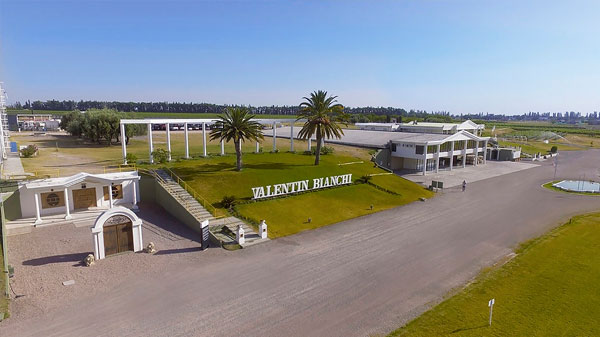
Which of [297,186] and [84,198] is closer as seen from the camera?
[84,198]

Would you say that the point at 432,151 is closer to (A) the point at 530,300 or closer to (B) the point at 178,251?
(A) the point at 530,300

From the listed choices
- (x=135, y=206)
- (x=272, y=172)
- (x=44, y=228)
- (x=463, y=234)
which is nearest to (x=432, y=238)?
(x=463, y=234)

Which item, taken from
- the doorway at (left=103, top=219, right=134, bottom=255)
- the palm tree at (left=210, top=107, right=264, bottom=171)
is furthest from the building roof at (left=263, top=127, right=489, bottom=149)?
the doorway at (left=103, top=219, right=134, bottom=255)

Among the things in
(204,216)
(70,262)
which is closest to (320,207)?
(204,216)

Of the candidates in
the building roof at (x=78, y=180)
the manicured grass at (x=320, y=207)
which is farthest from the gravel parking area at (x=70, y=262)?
the manicured grass at (x=320, y=207)

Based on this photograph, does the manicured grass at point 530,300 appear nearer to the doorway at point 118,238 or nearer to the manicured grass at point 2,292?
the doorway at point 118,238

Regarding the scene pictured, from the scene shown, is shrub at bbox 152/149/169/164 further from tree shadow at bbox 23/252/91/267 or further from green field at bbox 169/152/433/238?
tree shadow at bbox 23/252/91/267

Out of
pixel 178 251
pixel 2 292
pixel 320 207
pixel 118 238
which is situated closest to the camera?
pixel 2 292
